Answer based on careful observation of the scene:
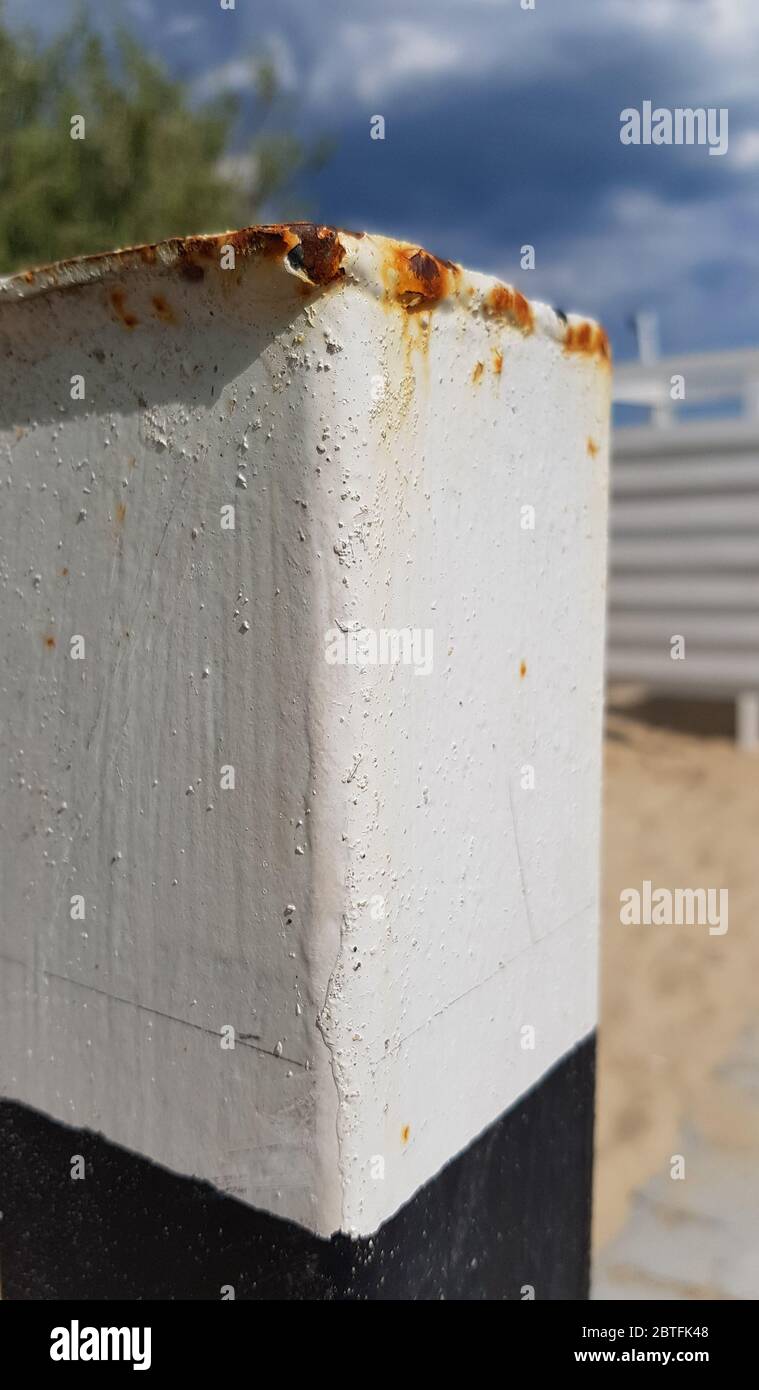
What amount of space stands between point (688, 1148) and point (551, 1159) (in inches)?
40.4

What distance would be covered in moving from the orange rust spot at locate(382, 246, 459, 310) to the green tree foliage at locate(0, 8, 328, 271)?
20.0 ft

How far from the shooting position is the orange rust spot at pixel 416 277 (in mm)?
1122

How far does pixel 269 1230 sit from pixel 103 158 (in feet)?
26.3

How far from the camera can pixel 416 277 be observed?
1.15 meters

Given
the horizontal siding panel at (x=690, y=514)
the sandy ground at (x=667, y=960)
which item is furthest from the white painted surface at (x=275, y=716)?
the horizontal siding panel at (x=690, y=514)

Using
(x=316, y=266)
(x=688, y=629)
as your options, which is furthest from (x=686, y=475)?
(x=316, y=266)

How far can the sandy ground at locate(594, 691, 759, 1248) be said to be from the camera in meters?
2.62

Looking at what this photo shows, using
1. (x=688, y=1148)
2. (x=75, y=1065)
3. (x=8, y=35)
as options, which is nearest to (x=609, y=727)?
(x=688, y=1148)

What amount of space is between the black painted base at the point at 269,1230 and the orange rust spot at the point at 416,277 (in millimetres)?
973

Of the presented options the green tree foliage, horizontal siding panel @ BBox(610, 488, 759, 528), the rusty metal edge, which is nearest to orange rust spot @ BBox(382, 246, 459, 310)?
the rusty metal edge

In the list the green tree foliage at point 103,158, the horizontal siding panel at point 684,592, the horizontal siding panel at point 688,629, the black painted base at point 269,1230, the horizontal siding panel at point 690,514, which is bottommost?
the black painted base at point 269,1230

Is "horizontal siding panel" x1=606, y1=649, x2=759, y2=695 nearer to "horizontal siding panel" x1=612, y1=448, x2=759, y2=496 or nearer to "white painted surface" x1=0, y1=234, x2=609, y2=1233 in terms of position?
"horizontal siding panel" x1=612, y1=448, x2=759, y2=496

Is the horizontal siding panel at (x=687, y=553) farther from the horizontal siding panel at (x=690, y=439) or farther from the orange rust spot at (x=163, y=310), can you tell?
the orange rust spot at (x=163, y=310)

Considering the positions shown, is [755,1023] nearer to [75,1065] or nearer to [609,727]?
[75,1065]
